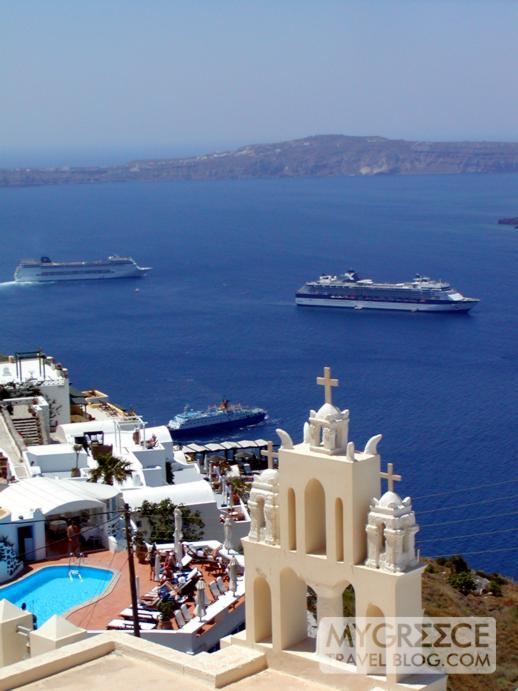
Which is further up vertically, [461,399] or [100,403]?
[100,403]

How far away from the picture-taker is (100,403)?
29.0m

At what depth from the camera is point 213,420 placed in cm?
3916

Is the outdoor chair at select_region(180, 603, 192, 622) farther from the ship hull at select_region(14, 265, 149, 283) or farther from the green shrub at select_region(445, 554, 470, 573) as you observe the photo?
the ship hull at select_region(14, 265, 149, 283)

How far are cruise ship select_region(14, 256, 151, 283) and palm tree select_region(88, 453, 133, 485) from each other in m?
60.8

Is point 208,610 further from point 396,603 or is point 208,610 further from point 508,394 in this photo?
point 508,394

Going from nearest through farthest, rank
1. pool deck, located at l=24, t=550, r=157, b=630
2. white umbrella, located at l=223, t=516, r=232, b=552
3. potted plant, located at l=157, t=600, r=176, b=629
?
1. pool deck, located at l=24, t=550, r=157, b=630
2. potted plant, located at l=157, t=600, r=176, b=629
3. white umbrella, located at l=223, t=516, r=232, b=552

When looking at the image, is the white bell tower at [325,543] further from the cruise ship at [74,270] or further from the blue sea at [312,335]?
the cruise ship at [74,270]

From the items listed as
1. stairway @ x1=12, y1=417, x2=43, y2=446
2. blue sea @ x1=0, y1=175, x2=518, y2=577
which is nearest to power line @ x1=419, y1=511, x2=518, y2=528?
blue sea @ x1=0, y1=175, x2=518, y2=577

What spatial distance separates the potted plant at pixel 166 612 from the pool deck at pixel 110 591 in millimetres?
350

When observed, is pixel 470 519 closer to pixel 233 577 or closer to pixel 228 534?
pixel 228 534

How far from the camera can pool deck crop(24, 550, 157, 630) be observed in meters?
11.7

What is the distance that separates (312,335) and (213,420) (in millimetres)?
18831

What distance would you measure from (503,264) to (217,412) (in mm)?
46234

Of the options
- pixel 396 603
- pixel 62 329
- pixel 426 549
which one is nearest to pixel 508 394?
pixel 426 549
